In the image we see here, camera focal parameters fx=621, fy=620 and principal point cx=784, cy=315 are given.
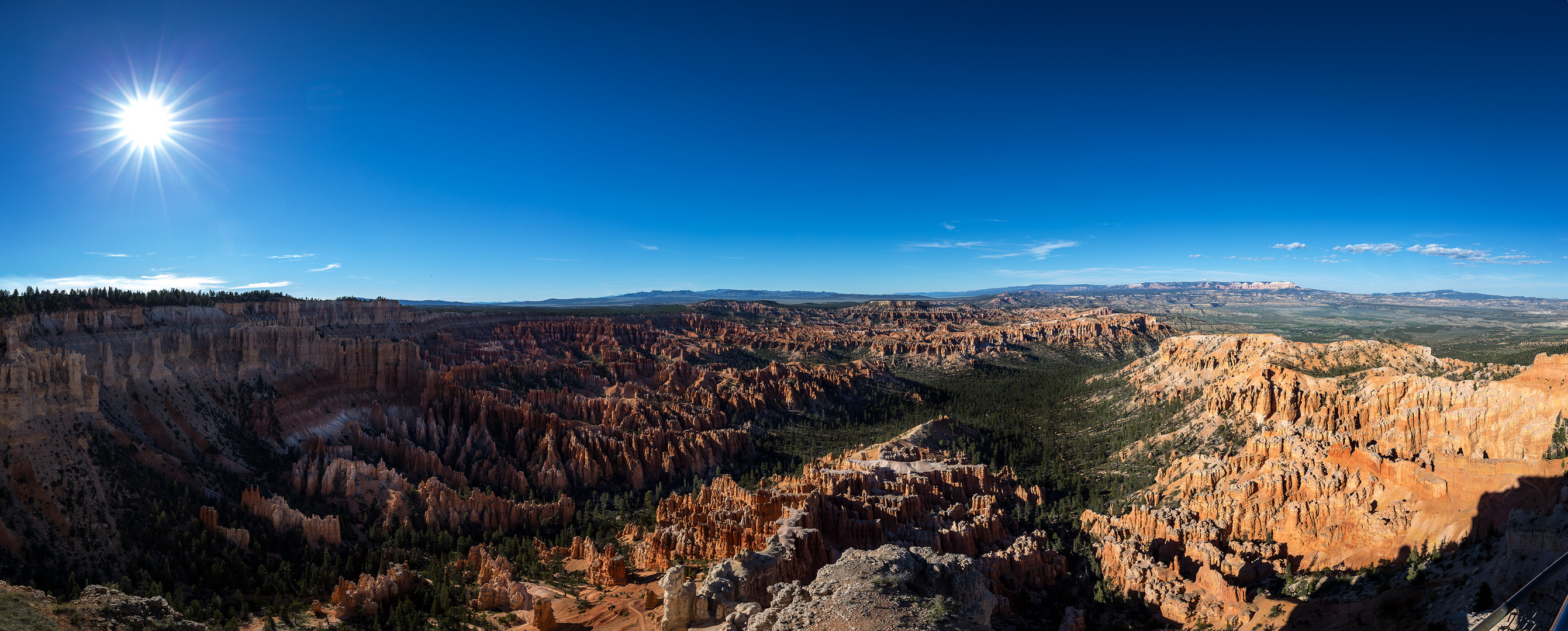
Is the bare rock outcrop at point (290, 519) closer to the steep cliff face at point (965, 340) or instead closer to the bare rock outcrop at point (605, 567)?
the bare rock outcrop at point (605, 567)

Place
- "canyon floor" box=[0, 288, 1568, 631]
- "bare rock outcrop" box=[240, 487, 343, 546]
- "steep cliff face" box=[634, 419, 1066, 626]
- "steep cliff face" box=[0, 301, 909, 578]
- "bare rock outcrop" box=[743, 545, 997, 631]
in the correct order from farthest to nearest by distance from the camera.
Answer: "bare rock outcrop" box=[240, 487, 343, 546]
"steep cliff face" box=[0, 301, 909, 578]
"steep cliff face" box=[634, 419, 1066, 626]
"canyon floor" box=[0, 288, 1568, 631]
"bare rock outcrop" box=[743, 545, 997, 631]

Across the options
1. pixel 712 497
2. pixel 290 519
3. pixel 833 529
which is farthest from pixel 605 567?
pixel 290 519

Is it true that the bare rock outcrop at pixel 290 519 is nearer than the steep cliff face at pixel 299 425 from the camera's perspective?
No

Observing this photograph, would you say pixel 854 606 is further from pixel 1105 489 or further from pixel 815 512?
pixel 1105 489

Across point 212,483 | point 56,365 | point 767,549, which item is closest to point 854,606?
point 767,549

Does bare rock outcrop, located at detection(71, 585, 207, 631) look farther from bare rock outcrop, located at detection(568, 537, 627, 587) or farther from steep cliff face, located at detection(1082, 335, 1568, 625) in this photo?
steep cliff face, located at detection(1082, 335, 1568, 625)

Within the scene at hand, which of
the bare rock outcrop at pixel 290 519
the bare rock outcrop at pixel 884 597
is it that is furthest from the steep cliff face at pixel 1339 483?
the bare rock outcrop at pixel 290 519

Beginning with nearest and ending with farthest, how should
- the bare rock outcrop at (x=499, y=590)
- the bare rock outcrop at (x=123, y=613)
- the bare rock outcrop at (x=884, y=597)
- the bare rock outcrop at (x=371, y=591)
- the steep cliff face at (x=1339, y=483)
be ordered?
the bare rock outcrop at (x=123, y=613) < the bare rock outcrop at (x=884, y=597) < the bare rock outcrop at (x=371, y=591) < the bare rock outcrop at (x=499, y=590) < the steep cliff face at (x=1339, y=483)

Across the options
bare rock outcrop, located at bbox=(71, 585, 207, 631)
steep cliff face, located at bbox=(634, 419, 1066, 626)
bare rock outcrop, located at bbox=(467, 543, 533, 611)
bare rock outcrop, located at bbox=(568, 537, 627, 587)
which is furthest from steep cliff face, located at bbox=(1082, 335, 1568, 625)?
bare rock outcrop, located at bbox=(71, 585, 207, 631)
